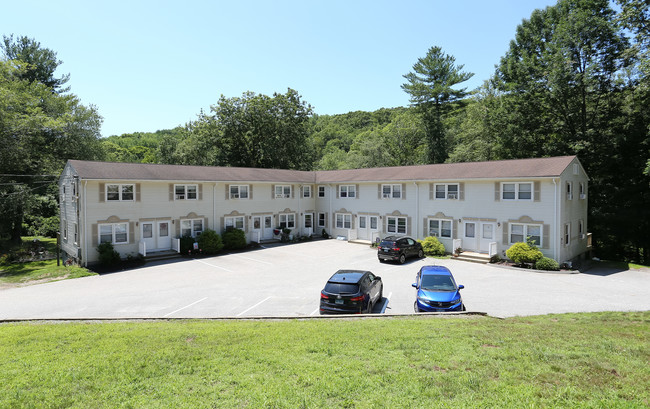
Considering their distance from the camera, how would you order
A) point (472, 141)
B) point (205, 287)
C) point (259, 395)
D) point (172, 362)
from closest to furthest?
point (259, 395)
point (172, 362)
point (205, 287)
point (472, 141)

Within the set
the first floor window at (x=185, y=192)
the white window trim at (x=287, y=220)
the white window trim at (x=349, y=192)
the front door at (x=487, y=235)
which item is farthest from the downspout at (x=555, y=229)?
the first floor window at (x=185, y=192)

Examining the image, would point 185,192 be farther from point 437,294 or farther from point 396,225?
point 437,294

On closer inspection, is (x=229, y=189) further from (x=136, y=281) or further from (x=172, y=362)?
(x=172, y=362)

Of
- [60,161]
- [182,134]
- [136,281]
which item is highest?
[182,134]

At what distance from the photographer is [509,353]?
6.95 meters

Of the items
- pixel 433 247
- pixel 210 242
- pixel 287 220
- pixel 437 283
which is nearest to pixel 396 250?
pixel 433 247

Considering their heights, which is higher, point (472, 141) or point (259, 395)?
point (472, 141)

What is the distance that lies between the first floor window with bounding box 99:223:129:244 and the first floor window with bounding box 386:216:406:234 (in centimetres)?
1915

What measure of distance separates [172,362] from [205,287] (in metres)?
9.84

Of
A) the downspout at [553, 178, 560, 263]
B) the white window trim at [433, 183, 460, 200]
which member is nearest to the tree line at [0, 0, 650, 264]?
the downspout at [553, 178, 560, 263]

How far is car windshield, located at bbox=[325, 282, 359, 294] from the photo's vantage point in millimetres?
11734

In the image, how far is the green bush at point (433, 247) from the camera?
24.3 m

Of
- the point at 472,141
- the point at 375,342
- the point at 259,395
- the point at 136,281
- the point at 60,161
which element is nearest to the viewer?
the point at 259,395

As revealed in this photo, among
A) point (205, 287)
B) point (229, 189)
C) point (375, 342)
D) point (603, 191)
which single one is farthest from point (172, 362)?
point (603, 191)
